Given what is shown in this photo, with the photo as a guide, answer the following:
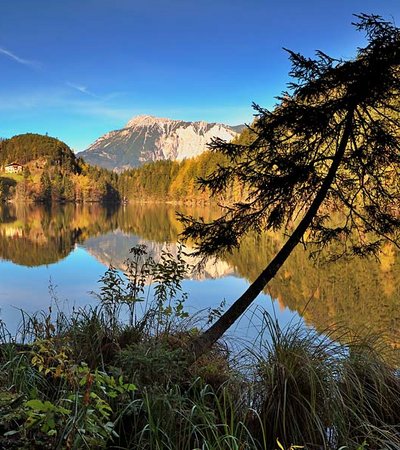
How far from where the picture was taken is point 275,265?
5.20 metres

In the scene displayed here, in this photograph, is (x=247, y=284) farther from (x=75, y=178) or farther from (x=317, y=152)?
(x=75, y=178)

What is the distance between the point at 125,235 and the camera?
4131 cm

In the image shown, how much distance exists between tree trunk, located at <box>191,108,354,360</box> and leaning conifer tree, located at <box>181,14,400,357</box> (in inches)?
0.5

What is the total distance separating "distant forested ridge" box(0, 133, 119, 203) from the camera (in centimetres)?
12850

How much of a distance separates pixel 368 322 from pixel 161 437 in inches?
395

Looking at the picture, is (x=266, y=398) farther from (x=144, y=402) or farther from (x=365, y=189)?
(x=365, y=189)

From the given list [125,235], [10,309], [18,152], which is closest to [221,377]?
[10,309]

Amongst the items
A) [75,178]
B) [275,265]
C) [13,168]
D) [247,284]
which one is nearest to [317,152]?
[275,265]

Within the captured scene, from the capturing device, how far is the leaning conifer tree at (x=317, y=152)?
15.2 ft

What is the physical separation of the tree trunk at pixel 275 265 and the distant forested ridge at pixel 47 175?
128 m

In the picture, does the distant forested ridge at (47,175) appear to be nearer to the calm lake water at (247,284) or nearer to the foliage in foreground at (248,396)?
the calm lake water at (247,284)

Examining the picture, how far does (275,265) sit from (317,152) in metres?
1.48

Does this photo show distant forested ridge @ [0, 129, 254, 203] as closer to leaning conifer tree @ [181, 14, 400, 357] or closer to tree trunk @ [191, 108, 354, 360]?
leaning conifer tree @ [181, 14, 400, 357]

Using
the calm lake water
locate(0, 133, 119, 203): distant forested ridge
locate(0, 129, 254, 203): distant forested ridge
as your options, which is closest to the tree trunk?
the calm lake water
